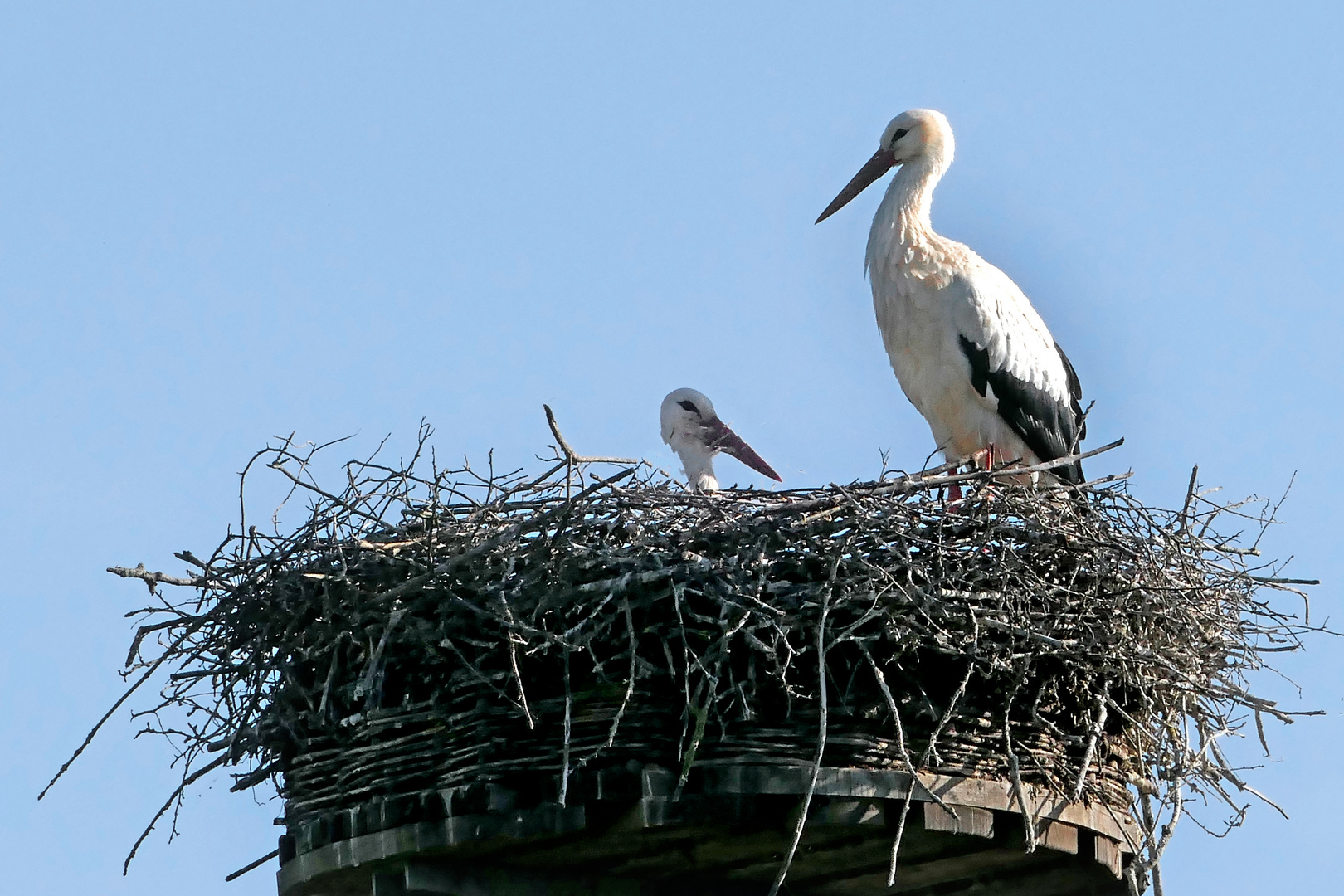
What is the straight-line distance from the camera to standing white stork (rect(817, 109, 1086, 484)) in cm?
725

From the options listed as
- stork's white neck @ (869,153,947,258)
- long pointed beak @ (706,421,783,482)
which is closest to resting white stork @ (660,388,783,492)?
long pointed beak @ (706,421,783,482)

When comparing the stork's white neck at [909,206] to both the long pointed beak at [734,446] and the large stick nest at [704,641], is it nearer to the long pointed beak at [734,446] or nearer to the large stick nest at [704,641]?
the long pointed beak at [734,446]

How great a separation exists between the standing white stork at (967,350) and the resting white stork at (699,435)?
65 cm

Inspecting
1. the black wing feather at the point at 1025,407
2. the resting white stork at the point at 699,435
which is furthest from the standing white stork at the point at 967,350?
the resting white stork at the point at 699,435

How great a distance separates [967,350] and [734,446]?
96cm

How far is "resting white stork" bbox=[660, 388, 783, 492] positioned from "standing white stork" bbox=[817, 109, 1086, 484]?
65 cm

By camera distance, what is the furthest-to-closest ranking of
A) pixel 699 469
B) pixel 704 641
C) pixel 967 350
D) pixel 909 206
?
pixel 909 206
pixel 699 469
pixel 967 350
pixel 704 641

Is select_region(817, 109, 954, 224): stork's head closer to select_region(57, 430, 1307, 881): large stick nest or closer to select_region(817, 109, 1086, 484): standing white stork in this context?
select_region(817, 109, 1086, 484): standing white stork

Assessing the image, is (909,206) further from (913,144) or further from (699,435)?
(699,435)

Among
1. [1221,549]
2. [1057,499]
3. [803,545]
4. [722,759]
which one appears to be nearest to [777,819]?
[722,759]

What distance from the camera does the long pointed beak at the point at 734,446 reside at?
755 cm

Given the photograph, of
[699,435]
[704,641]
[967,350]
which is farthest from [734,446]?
[704,641]

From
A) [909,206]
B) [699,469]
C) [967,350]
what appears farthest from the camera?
[909,206]

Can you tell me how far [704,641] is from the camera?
4.88 metres
